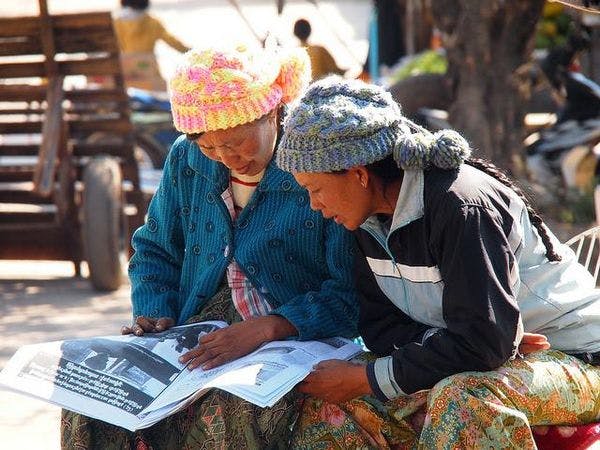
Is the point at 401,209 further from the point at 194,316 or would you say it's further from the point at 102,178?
the point at 102,178

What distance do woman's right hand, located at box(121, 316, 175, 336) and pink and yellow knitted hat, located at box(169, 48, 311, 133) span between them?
504 mm

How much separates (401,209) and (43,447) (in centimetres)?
206

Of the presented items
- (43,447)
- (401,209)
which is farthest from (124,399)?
(43,447)

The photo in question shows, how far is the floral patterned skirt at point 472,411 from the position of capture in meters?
2.42

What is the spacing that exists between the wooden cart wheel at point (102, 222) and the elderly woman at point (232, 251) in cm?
354

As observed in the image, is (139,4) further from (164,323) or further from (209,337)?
(209,337)

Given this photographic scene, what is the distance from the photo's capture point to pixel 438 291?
2.61 m

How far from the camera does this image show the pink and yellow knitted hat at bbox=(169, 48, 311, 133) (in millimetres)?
2906

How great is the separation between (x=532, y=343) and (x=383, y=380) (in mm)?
330

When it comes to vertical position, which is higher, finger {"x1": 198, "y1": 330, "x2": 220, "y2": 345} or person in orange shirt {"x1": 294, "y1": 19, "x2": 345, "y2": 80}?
finger {"x1": 198, "y1": 330, "x2": 220, "y2": 345}

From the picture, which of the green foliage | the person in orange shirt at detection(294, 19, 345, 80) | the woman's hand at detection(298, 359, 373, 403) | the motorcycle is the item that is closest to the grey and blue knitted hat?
the woman's hand at detection(298, 359, 373, 403)

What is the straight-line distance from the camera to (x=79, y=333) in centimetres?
589

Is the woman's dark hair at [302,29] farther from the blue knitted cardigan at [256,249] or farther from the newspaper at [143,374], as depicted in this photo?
the newspaper at [143,374]

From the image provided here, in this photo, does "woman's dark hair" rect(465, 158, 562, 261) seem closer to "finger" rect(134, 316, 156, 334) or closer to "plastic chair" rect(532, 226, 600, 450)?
"plastic chair" rect(532, 226, 600, 450)
